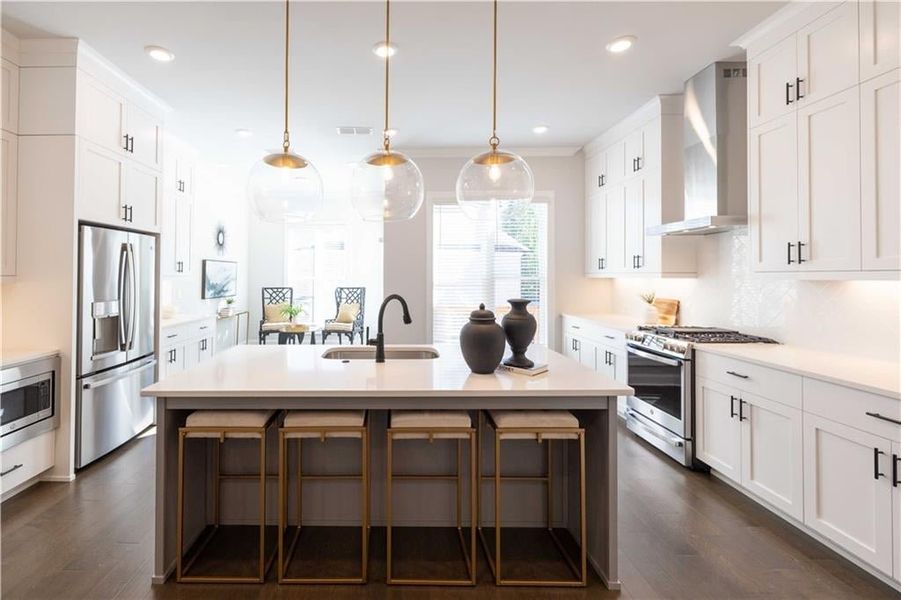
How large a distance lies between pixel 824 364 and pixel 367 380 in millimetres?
2337

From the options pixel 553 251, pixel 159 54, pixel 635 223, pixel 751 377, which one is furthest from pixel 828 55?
pixel 159 54

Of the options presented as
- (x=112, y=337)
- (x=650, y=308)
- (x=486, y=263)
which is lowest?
(x=112, y=337)

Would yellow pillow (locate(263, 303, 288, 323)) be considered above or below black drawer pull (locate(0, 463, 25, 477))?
above

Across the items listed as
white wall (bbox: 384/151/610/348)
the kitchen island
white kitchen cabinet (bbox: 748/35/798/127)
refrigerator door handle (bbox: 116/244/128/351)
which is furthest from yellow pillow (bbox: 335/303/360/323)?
white kitchen cabinet (bbox: 748/35/798/127)

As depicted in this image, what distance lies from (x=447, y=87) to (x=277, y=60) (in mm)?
1248

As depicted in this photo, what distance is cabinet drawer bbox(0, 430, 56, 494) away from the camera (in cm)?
276

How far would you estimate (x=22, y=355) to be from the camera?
9.64 ft

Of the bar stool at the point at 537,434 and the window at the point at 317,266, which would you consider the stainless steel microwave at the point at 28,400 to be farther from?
the window at the point at 317,266

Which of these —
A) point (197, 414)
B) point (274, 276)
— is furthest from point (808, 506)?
point (274, 276)

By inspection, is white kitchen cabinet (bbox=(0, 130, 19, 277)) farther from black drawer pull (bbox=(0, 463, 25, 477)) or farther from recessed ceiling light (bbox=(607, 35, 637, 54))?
recessed ceiling light (bbox=(607, 35, 637, 54))

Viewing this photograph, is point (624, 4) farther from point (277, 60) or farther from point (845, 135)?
point (277, 60)

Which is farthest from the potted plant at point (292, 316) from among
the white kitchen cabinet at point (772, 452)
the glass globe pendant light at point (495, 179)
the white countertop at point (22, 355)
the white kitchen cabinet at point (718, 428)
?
the white kitchen cabinet at point (772, 452)

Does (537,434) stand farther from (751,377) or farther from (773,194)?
(773,194)

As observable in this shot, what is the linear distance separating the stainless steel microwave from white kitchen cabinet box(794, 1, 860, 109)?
4.66 metres
